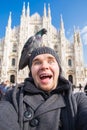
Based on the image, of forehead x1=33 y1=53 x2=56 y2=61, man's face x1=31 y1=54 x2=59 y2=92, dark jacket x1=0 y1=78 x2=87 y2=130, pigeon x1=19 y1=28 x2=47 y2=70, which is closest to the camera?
dark jacket x1=0 y1=78 x2=87 y2=130

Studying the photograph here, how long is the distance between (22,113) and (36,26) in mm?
30061

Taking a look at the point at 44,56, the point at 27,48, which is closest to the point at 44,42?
the point at 27,48

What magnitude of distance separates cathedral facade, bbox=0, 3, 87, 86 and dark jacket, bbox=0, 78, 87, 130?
2476cm

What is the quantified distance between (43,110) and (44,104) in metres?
0.04

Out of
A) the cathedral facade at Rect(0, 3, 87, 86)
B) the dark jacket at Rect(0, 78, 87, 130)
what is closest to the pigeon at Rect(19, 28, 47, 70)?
the dark jacket at Rect(0, 78, 87, 130)

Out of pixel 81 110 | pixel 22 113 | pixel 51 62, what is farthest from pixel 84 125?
pixel 51 62

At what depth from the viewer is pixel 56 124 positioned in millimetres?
1164

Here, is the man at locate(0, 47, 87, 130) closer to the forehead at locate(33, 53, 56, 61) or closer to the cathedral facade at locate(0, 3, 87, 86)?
the forehead at locate(33, 53, 56, 61)

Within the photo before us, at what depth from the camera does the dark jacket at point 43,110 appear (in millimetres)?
1149

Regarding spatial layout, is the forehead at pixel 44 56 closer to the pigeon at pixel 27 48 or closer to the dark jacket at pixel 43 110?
the dark jacket at pixel 43 110

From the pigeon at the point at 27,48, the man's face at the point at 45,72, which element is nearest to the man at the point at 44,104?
the man's face at the point at 45,72

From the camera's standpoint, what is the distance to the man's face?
1410 mm

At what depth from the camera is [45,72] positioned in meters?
1.42

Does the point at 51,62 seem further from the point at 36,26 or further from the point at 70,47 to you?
the point at 36,26
